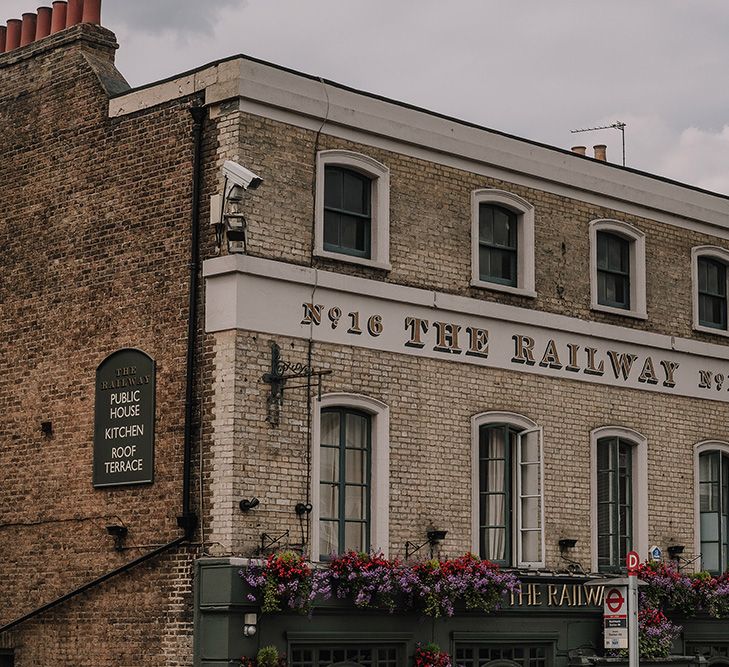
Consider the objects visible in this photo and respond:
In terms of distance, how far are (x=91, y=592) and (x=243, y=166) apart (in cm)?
569

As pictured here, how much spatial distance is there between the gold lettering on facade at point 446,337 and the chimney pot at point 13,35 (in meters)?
7.56

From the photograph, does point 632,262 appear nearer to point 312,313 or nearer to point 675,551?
point 675,551

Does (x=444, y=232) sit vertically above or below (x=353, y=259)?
above

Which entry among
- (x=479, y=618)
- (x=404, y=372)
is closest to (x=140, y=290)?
(x=404, y=372)

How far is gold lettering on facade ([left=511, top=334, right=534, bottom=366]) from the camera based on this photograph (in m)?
22.5

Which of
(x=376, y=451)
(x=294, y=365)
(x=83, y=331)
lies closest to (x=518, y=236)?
(x=376, y=451)

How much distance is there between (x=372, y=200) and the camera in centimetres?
2117

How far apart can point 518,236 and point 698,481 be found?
516 centimetres

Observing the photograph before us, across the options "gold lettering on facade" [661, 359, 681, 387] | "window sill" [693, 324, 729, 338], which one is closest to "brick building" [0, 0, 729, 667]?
"gold lettering on facade" [661, 359, 681, 387]

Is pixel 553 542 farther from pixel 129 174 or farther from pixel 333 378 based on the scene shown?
pixel 129 174

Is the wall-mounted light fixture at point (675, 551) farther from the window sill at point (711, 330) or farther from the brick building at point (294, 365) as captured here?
the window sill at point (711, 330)

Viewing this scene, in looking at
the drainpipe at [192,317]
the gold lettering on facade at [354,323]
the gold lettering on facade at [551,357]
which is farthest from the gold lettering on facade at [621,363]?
the drainpipe at [192,317]

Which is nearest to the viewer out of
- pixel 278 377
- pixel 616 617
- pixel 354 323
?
pixel 278 377

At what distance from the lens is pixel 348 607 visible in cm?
1955
